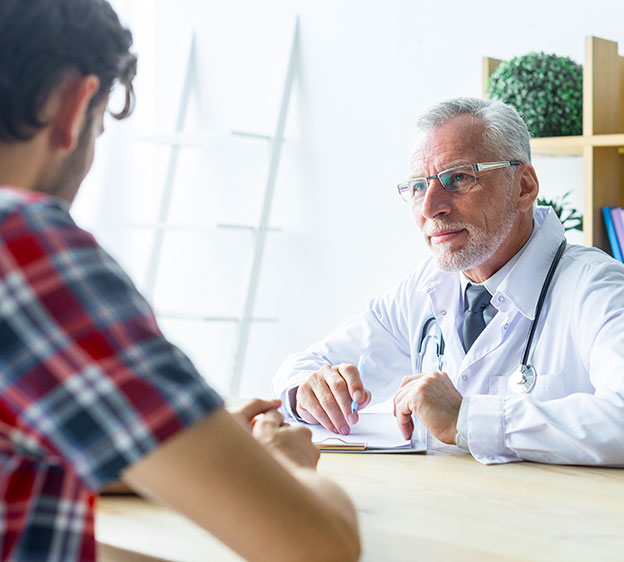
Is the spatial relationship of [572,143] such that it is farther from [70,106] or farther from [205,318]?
[70,106]

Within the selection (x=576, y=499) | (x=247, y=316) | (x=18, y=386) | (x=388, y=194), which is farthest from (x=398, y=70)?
(x=18, y=386)

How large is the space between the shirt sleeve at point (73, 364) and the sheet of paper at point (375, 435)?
3.07ft

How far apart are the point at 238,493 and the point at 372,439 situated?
37.2 inches

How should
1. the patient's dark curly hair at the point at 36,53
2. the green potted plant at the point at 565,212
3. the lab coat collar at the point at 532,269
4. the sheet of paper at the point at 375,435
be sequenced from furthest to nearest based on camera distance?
the green potted plant at the point at 565,212 < the lab coat collar at the point at 532,269 < the sheet of paper at the point at 375,435 < the patient's dark curly hair at the point at 36,53

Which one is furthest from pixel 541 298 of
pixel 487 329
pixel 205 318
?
pixel 205 318

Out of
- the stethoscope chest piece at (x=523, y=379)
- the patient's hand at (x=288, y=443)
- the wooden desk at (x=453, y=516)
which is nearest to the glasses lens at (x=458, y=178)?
the stethoscope chest piece at (x=523, y=379)

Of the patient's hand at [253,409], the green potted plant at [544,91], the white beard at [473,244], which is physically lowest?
the patient's hand at [253,409]

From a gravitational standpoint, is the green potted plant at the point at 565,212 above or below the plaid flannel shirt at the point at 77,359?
above

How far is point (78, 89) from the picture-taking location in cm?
74

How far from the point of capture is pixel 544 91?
2377mm

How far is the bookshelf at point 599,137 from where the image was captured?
90.7 inches

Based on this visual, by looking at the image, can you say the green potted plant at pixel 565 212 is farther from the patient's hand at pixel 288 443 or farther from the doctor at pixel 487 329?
the patient's hand at pixel 288 443

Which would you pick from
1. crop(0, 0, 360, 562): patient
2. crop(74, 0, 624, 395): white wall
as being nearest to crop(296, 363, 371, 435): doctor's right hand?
crop(0, 0, 360, 562): patient

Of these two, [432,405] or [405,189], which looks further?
[405,189]
